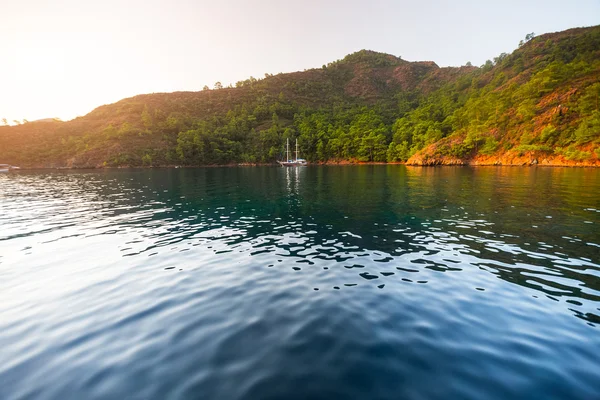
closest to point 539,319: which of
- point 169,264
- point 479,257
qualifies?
point 479,257

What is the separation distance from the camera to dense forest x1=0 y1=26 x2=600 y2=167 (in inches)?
3551

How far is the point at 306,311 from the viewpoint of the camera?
355 inches

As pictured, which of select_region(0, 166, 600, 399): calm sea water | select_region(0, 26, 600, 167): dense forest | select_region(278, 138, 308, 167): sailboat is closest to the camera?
select_region(0, 166, 600, 399): calm sea water

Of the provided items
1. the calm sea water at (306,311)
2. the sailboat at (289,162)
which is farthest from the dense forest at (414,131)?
the calm sea water at (306,311)

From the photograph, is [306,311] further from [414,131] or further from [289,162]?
[414,131]

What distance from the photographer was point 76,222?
23.4 meters

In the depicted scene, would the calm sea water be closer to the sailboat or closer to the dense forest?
the dense forest

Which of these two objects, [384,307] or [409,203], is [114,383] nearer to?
[384,307]

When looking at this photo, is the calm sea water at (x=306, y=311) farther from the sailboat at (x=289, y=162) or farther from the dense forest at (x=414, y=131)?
the sailboat at (x=289, y=162)

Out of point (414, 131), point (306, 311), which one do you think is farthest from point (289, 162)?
point (306, 311)

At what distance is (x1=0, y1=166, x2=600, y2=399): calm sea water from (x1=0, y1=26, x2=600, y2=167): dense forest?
9441cm

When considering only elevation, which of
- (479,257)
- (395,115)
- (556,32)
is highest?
(556,32)

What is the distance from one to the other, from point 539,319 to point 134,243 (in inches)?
790

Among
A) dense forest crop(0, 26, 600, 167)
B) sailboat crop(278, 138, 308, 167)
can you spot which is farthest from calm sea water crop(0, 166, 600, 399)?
sailboat crop(278, 138, 308, 167)
